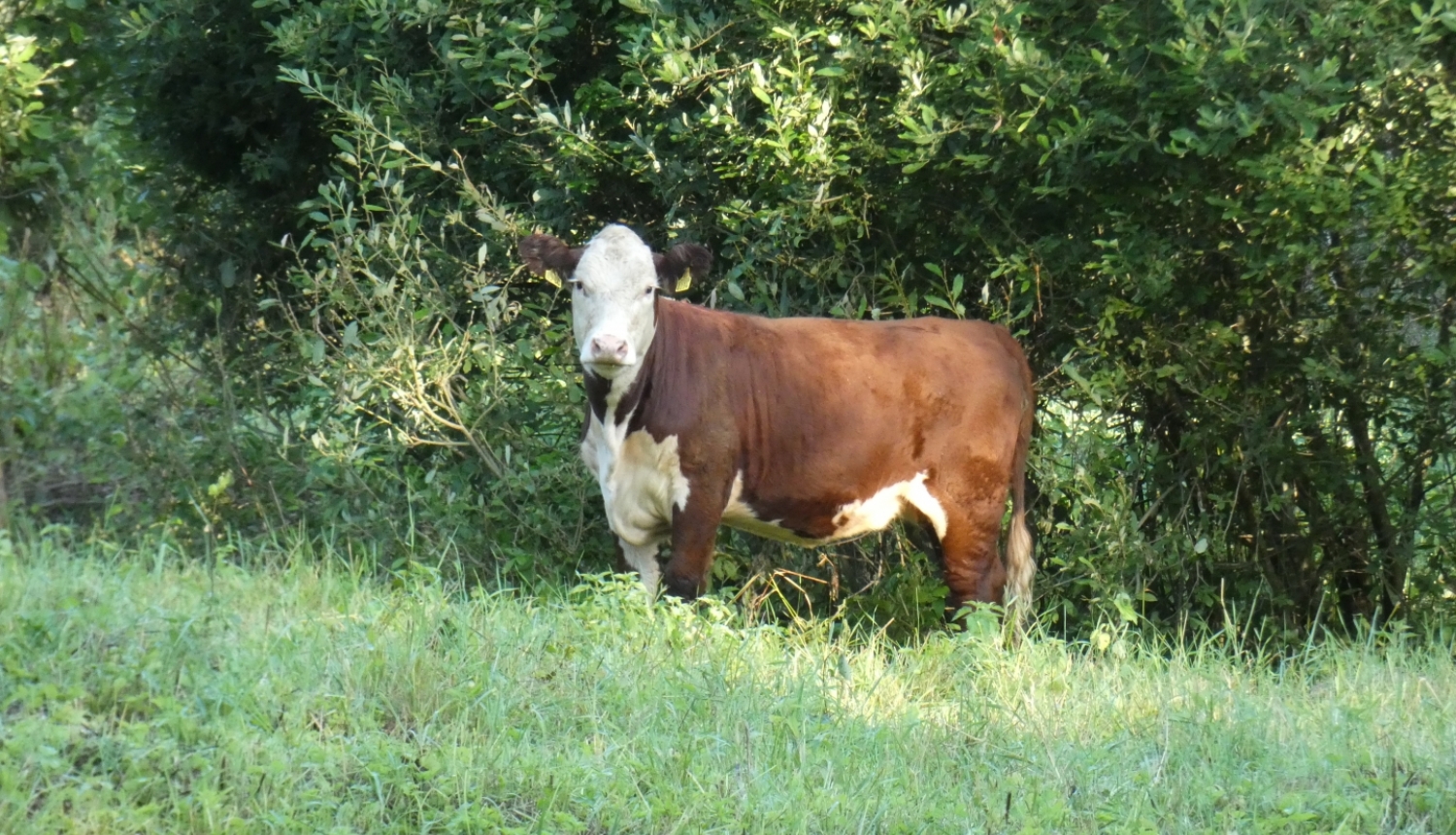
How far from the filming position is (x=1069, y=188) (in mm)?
7141

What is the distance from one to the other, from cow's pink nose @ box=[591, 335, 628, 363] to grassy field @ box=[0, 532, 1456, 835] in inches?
35.5

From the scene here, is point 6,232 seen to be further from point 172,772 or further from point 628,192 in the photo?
point 172,772

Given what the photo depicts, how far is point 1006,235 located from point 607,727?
367 centimetres

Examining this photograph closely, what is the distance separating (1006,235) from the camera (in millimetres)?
7602

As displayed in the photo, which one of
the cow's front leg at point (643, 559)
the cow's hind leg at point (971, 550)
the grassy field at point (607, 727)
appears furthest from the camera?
the cow's hind leg at point (971, 550)

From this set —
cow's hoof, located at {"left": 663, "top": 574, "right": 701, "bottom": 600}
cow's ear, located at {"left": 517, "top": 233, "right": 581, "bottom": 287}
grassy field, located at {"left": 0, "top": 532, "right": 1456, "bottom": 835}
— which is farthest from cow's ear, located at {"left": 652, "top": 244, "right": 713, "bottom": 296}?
grassy field, located at {"left": 0, "top": 532, "right": 1456, "bottom": 835}

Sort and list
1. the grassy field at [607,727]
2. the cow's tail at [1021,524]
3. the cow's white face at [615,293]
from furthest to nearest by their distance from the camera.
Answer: the cow's tail at [1021,524], the cow's white face at [615,293], the grassy field at [607,727]

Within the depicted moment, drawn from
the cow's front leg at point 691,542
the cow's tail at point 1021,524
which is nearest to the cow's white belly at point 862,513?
the cow's front leg at point 691,542

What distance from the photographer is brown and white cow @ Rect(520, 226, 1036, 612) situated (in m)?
6.85

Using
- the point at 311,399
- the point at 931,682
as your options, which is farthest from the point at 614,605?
the point at 311,399

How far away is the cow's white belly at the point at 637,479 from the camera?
688 cm

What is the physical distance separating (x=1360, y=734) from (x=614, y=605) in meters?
2.57

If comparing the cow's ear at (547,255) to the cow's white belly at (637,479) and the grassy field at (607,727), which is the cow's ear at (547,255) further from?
the grassy field at (607,727)

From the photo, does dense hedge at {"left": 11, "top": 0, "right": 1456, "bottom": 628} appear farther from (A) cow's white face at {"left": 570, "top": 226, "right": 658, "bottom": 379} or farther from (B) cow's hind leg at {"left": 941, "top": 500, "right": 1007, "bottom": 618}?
(A) cow's white face at {"left": 570, "top": 226, "right": 658, "bottom": 379}
